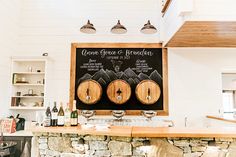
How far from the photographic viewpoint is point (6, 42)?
180 inches

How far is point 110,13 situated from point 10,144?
347cm

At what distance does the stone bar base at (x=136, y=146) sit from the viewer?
220cm

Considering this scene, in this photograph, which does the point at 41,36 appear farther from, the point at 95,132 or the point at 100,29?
the point at 95,132

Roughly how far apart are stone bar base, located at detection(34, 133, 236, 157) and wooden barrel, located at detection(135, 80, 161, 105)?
2391 mm

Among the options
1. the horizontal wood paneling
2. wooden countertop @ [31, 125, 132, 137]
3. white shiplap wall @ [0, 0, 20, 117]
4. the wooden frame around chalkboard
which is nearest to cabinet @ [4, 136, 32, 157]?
white shiplap wall @ [0, 0, 20, 117]

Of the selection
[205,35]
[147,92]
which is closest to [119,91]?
[147,92]

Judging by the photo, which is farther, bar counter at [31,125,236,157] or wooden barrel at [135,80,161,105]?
wooden barrel at [135,80,161,105]

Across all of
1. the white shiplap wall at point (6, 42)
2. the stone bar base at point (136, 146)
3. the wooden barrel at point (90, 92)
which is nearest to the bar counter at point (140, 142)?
the stone bar base at point (136, 146)

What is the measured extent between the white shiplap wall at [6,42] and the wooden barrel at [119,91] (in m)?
2.20

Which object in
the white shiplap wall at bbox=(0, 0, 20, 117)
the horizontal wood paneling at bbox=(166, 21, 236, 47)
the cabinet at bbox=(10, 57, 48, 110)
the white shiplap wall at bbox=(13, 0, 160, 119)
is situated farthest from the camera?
the white shiplap wall at bbox=(13, 0, 160, 119)

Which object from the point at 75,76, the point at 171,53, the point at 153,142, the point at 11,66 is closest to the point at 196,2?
the point at 171,53

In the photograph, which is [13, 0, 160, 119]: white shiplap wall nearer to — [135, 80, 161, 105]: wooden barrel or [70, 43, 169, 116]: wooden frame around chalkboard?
[70, 43, 169, 116]: wooden frame around chalkboard

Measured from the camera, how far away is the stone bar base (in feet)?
7.22

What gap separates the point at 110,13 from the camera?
509cm
